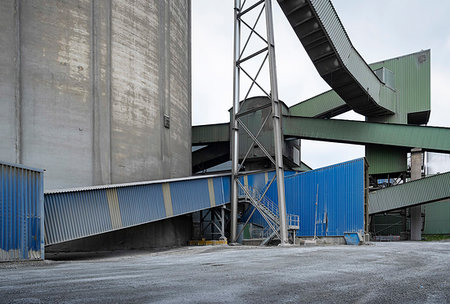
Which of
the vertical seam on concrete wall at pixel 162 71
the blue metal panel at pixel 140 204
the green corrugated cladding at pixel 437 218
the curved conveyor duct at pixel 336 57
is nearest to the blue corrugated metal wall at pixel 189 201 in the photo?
the blue metal panel at pixel 140 204

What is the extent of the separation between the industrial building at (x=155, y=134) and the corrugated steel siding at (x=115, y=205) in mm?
55

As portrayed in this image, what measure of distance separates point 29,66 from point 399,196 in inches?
938

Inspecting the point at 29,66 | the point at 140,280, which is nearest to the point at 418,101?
the point at 29,66

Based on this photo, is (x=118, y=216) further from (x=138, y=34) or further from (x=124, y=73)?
(x=138, y=34)

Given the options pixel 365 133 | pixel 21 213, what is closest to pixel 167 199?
pixel 21 213

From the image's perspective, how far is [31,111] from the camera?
56.2ft

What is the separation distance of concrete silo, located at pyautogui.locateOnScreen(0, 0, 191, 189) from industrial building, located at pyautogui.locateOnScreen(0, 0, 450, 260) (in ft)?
0.19

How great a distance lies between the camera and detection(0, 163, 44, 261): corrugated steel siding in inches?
439

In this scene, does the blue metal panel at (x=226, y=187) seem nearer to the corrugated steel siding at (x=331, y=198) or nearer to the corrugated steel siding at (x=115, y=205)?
the corrugated steel siding at (x=115, y=205)

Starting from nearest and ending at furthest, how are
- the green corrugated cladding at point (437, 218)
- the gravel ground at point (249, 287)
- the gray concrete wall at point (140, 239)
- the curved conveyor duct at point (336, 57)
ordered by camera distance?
the gravel ground at point (249, 287), the gray concrete wall at point (140, 239), the curved conveyor duct at point (336, 57), the green corrugated cladding at point (437, 218)

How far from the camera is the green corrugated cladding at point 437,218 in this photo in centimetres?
3641

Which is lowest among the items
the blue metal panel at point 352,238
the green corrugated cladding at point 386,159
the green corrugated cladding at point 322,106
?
the blue metal panel at point 352,238

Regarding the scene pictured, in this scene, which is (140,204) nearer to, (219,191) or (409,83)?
(219,191)

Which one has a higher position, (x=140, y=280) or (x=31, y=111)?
(x=31, y=111)
